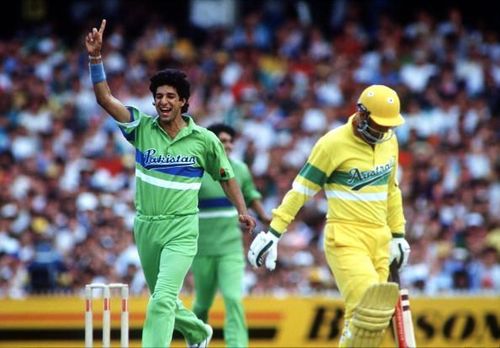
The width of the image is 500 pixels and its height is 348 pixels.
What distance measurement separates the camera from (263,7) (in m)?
24.1

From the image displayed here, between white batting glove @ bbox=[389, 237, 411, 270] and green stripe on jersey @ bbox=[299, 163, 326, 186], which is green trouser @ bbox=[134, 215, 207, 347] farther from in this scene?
white batting glove @ bbox=[389, 237, 411, 270]

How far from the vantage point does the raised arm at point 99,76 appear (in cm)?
1037

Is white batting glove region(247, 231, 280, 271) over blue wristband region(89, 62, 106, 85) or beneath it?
beneath

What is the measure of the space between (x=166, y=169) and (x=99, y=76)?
89 cm

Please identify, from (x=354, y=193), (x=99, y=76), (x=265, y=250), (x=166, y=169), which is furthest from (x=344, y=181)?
(x=99, y=76)

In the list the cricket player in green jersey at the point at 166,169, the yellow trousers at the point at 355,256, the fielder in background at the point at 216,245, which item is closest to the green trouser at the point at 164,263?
the cricket player in green jersey at the point at 166,169

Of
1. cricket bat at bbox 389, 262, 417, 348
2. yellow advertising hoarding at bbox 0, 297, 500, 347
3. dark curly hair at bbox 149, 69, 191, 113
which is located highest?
dark curly hair at bbox 149, 69, 191, 113

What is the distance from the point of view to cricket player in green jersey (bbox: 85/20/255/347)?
10445mm

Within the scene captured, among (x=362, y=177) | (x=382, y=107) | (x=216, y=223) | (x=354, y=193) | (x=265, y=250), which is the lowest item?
(x=265, y=250)

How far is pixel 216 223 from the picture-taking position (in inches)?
515

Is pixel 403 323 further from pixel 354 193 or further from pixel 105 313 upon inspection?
pixel 105 313

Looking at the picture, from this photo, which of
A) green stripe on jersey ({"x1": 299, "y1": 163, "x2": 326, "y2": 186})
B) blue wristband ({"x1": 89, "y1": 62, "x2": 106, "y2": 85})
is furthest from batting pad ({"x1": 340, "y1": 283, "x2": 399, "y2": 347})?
blue wristband ({"x1": 89, "y1": 62, "x2": 106, "y2": 85})

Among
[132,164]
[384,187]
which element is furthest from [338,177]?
[132,164]

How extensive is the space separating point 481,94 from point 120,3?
7.08 metres
